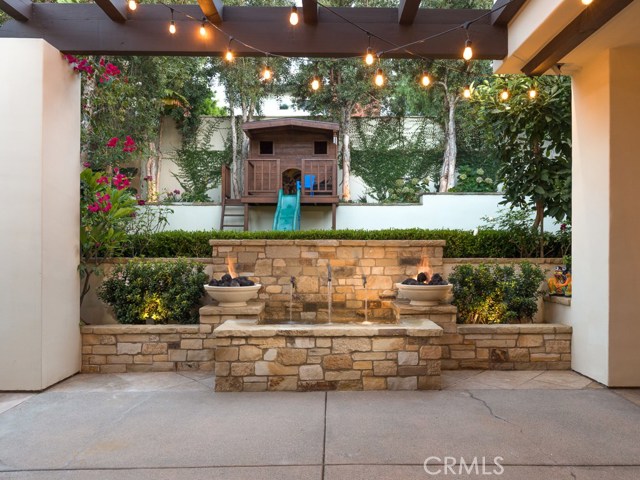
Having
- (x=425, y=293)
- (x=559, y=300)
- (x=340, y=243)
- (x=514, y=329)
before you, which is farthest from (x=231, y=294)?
(x=559, y=300)

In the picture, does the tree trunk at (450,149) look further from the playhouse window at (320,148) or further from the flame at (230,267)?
the flame at (230,267)

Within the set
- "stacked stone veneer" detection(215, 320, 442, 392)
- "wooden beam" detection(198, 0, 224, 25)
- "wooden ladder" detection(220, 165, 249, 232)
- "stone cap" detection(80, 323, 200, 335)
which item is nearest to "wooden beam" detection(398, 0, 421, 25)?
"wooden beam" detection(198, 0, 224, 25)

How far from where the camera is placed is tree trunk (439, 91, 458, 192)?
536 inches

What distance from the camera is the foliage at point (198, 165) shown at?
1414 centimetres

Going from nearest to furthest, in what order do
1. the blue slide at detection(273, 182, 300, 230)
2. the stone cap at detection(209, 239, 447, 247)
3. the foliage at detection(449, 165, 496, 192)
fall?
1. the stone cap at detection(209, 239, 447, 247)
2. the blue slide at detection(273, 182, 300, 230)
3. the foliage at detection(449, 165, 496, 192)

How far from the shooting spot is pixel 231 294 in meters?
4.75

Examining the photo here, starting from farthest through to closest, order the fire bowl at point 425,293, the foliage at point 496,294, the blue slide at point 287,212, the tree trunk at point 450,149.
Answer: the tree trunk at point 450,149 → the blue slide at point 287,212 → the foliage at point 496,294 → the fire bowl at point 425,293

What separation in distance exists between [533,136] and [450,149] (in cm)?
800

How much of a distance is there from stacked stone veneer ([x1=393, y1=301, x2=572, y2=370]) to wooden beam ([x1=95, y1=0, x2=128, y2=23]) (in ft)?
14.0

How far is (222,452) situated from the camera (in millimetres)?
2883

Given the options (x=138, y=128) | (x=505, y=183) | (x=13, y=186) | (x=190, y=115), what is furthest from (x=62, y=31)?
(x=190, y=115)

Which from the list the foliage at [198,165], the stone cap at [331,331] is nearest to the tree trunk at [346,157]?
the foliage at [198,165]

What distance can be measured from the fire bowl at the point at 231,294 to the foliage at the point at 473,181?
951cm

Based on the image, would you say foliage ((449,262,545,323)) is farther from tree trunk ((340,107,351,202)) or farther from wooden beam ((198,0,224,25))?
tree trunk ((340,107,351,202))
